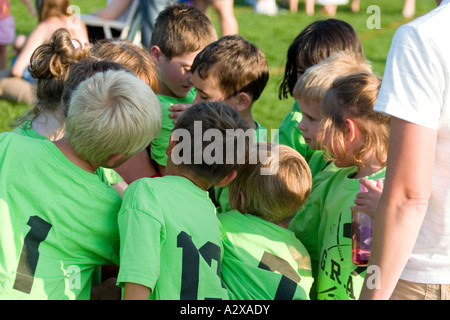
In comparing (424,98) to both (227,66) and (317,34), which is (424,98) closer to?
(227,66)

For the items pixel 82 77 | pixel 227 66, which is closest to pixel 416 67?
pixel 82 77

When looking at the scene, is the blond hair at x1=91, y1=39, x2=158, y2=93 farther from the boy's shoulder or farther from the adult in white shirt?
the adult in white shirt

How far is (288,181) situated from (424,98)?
1.00 m

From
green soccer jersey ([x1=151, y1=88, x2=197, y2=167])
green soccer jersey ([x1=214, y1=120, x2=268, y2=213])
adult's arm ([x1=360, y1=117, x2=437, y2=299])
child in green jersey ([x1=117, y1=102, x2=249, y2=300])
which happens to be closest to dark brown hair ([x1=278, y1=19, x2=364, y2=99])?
green soccer jersey ([x1=214, y1=120, x2=268, y2=213])

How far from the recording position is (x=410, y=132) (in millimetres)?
1766

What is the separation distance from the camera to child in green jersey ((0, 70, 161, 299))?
2244 mm

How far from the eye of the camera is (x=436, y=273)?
6.72 feet

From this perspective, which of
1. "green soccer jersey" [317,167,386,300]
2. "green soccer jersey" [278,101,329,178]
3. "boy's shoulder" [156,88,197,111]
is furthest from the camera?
"boy's shoulder" [156,88,197,111]

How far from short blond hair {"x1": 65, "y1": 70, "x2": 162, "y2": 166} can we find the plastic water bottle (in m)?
0.87

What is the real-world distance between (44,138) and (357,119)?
137 centimetres

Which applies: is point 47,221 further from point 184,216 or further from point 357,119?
point 357,119

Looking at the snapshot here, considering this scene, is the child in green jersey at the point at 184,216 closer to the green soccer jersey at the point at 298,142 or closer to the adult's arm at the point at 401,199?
the adult's arm at the point at 401,199

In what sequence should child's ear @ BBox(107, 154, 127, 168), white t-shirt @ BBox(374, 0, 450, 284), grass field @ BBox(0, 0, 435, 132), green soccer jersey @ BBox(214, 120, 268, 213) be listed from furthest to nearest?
grass field @ BBox(0, 0, 435, 132), green soccer jersey @ BBox(214, 120, 268, 213), child's ear @ BBox(107, 154, 127, 168), white t-shirt @ BBox(374, 0, 450, 284)

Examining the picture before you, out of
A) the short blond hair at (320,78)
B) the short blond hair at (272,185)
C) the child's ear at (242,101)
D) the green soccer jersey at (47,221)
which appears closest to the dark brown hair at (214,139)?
the short blond hair at (272,185)
